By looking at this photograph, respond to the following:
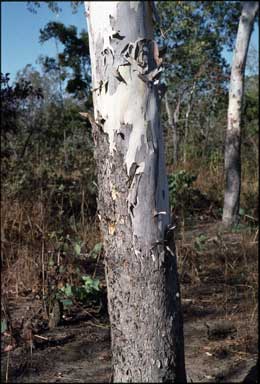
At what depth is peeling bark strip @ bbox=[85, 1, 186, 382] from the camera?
6.01ft

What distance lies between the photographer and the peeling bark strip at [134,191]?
72.1 inches

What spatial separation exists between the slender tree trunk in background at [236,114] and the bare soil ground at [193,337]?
1.90 metres

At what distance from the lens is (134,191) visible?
1873 millimetres

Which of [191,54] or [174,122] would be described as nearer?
[174,122]

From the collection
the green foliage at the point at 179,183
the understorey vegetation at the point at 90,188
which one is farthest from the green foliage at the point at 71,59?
the green foliage at the point at 179,183

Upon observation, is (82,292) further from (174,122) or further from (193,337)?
(174,122)

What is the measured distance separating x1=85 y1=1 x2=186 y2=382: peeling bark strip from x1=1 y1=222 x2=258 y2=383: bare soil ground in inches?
51.3

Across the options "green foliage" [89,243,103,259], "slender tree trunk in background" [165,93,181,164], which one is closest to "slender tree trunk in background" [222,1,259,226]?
"slender tree trunk in background" [165,93,181,164]

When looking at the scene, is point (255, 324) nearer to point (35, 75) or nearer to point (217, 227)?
point (217, 227)

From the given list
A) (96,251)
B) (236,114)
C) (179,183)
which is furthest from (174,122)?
(96,251)

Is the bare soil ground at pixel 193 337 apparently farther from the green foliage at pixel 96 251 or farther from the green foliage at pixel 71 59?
the green foliage at pixel 71 59

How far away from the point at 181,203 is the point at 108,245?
5.78 meters

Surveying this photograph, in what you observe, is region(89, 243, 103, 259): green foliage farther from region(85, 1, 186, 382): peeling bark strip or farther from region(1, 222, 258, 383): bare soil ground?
region(85, 1, 186, 382): peeling bark strip

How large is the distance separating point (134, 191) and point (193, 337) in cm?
216
